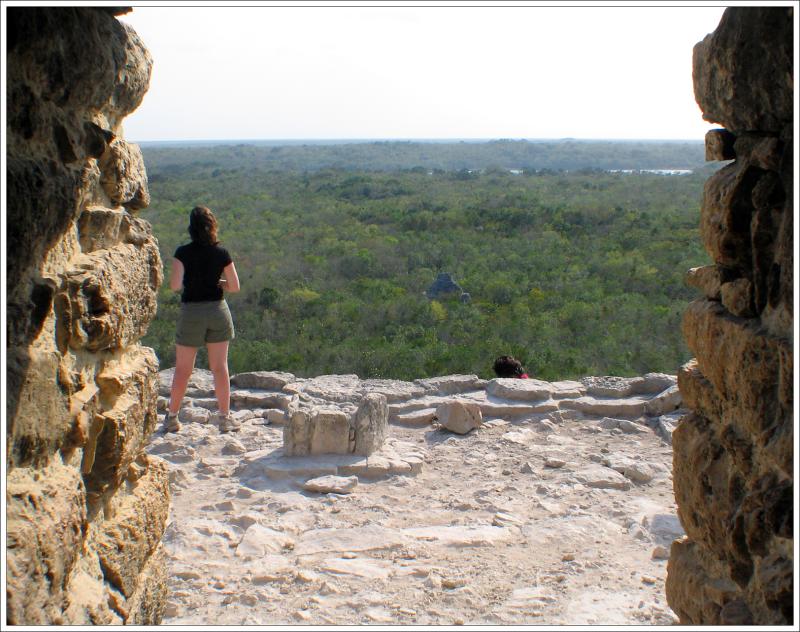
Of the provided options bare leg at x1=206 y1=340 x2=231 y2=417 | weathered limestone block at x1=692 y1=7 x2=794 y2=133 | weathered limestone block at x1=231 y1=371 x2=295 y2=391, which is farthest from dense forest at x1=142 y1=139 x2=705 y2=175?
weathered limestone block at x1=692 y1=7 x2=794 y2=133

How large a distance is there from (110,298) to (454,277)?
1397 cm

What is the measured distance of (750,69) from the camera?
2.29 metres

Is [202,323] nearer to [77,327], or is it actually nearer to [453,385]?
[453,385]

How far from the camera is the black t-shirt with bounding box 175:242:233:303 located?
5.93m

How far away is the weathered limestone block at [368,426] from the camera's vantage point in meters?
5.90

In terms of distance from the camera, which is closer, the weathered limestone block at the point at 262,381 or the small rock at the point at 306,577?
the small rock at the point at 306,577

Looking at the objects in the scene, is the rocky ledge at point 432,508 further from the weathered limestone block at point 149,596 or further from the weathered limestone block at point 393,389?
→ the weathered limestone block at point 149,596

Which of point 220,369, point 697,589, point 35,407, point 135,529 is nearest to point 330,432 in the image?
point 220,369

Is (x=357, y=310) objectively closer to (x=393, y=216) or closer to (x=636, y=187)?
(x=393, y=216)

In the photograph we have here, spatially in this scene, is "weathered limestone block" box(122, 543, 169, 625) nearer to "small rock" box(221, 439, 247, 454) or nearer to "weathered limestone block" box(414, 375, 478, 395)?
"small rock" box(221, 439, 247, 454)

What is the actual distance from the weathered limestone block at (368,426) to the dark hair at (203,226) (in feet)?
5.17

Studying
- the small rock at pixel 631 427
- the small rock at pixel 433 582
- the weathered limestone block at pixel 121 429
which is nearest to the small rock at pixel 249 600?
the small rock at pixel 433 582

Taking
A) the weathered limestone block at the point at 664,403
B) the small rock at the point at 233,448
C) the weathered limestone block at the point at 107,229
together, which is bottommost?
the small rock at the point at 233,448

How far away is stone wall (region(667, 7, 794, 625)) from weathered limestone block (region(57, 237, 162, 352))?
1.87m
